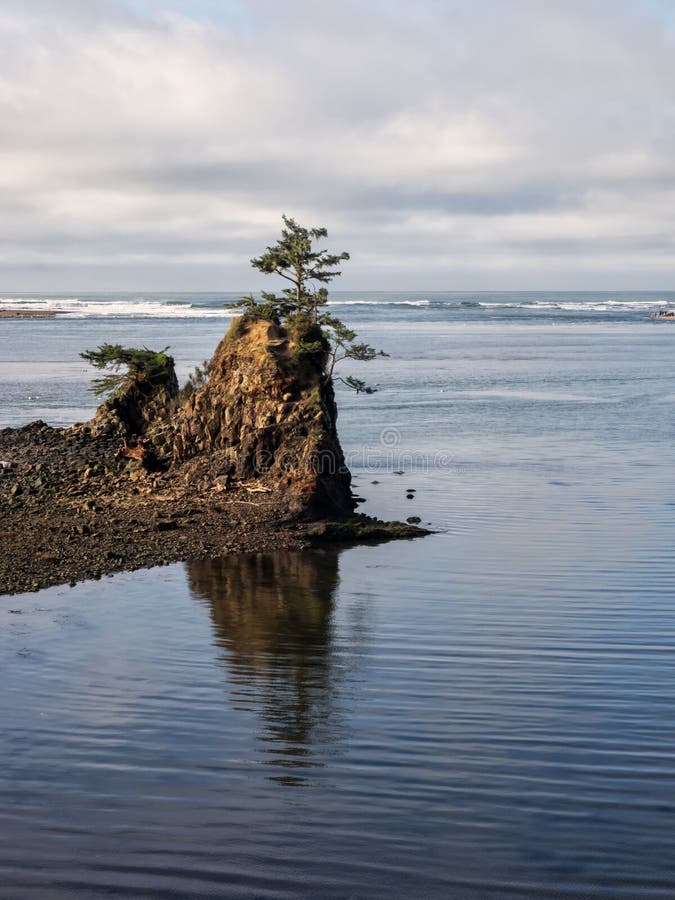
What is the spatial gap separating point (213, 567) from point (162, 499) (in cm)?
507

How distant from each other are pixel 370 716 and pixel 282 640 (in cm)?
412

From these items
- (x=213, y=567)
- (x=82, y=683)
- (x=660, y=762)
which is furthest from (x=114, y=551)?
(x=660, y=762)

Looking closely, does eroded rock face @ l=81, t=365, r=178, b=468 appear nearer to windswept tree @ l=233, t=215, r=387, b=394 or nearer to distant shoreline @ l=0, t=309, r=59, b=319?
windswept tree @ l=233, t=215, r=387, b=394

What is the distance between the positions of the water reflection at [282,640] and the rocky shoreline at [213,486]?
5.18ft

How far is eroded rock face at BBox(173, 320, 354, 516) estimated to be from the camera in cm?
2630

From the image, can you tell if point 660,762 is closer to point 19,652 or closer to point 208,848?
point 208,848

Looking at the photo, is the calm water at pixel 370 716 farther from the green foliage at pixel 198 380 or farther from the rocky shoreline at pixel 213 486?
the green foliage at pixel 198 380

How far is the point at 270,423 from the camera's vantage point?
27.2 meters

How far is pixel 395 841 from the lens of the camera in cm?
1075

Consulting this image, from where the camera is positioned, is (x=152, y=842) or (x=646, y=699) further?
(x=646, y=699)

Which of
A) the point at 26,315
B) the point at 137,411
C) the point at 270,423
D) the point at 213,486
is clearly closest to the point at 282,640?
the point at 213,486

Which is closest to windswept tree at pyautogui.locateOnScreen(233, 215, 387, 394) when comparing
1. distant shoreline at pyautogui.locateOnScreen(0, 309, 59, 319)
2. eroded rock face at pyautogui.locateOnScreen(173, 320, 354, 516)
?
eroded rock face at pyautogui.locateOnScreen(173, 320, 354, 516)

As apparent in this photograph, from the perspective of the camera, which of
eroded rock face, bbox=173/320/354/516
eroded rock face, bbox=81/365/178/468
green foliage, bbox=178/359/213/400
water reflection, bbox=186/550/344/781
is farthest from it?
eroded rock face, bbox=81/365/178/468

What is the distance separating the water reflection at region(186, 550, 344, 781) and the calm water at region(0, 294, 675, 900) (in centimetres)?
6
